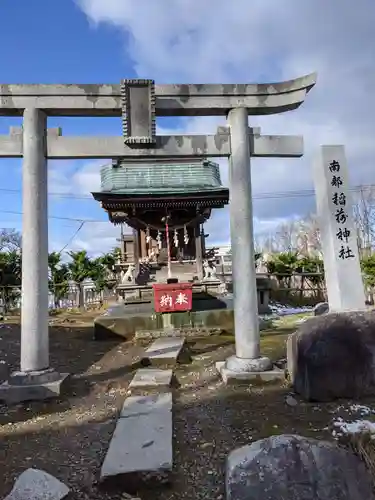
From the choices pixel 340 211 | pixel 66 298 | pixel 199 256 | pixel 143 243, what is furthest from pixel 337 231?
pixel 66 298

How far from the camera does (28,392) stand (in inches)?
197

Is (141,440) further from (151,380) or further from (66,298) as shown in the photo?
(66,298)

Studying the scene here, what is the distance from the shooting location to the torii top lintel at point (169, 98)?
18.4 ft

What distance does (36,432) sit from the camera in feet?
13.4

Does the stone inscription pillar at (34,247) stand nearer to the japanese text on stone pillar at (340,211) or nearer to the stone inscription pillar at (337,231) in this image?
the stone inscription pillar at (337,231)

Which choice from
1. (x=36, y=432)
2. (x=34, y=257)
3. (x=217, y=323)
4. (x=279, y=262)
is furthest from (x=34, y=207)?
(x=279, y=262)

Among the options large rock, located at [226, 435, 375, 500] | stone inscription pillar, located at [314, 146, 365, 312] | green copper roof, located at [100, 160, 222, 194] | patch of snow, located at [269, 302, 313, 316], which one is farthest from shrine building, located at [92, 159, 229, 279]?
large rock, located at [226, 435, 375, 500]

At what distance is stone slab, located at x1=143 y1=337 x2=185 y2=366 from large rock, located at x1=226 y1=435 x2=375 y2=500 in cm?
414

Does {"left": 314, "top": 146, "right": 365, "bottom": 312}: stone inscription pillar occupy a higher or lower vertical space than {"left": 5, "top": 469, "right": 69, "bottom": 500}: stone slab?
higher

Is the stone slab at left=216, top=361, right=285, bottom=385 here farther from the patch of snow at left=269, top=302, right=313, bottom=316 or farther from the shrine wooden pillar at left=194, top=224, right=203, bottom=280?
the patch of snow at left=269, top=302, right=313, bottom=316

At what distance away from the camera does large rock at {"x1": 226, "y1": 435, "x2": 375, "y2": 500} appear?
2.41 m

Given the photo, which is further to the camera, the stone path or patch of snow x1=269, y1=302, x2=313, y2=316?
patch of snow x1=269, y1=302, x2=313, y2=316

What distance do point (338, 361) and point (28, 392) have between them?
14.0 feet

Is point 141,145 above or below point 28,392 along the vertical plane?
above
